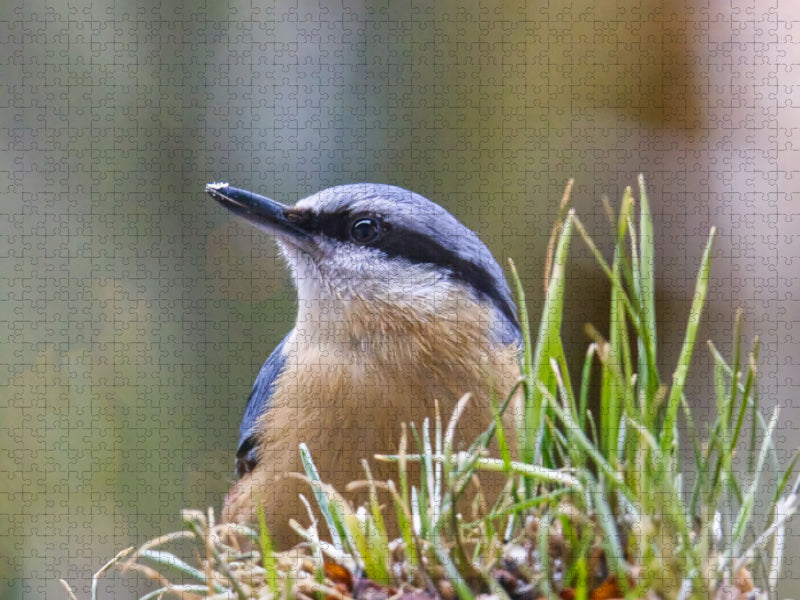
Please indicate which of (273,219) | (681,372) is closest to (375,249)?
(273,219)

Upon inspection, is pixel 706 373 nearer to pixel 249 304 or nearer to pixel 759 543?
pixel 249 304

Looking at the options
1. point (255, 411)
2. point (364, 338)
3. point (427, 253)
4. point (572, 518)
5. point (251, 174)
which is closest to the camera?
point (572, 518)

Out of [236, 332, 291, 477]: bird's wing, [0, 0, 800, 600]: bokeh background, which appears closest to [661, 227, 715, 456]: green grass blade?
[236, 332, 291, 477]: bird's wing

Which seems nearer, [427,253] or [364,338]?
[364,338]

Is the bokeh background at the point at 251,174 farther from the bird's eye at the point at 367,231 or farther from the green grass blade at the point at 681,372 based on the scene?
the green grass blade at the point at 681,372

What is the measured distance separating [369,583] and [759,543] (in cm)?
43

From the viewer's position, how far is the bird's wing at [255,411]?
216 cm

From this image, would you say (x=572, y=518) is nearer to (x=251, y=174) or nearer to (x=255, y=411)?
(x=255, y=411)

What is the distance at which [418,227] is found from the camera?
6.95ft

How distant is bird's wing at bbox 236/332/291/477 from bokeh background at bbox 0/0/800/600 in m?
0.29

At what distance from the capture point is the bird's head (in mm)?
2066

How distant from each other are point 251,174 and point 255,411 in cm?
154

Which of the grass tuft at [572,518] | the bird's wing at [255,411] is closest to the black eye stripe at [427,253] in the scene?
the bird's wing at [255,411]

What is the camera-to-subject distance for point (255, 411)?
2.25 metres
